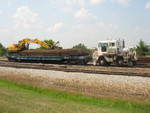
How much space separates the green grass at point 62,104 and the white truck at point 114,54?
10.2m

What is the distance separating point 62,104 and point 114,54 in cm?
1248

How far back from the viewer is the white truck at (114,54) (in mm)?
18328

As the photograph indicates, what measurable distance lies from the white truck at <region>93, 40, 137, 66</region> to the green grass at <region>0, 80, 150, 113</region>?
33.3 feet

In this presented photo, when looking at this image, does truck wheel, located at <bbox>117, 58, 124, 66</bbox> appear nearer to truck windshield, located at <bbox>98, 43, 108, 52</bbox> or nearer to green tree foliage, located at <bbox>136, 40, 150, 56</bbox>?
truck windshield, located at <bbox>98, 43, 108, 52</bbox>

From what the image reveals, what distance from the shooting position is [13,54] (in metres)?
27.4

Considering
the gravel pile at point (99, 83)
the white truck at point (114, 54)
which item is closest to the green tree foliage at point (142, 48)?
the white truck at point (114, 54)

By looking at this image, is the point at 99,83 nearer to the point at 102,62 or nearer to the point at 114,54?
the point at 114,54

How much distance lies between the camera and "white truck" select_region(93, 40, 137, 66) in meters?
18.3

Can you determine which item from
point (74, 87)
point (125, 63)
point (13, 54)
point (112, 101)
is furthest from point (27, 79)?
point (13, 54)

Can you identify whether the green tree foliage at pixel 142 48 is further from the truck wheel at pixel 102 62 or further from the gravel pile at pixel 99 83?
the gravel pile at pixel 99 83

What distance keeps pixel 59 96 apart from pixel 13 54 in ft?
64.9

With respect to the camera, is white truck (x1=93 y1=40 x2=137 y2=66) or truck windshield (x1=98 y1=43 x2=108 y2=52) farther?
truck windshield (x1=98 y1=43 x2=108 y2=52)

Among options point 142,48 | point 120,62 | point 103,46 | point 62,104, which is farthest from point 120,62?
point 142,48

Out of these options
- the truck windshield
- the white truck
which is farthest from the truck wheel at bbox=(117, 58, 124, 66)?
the truck windshield
